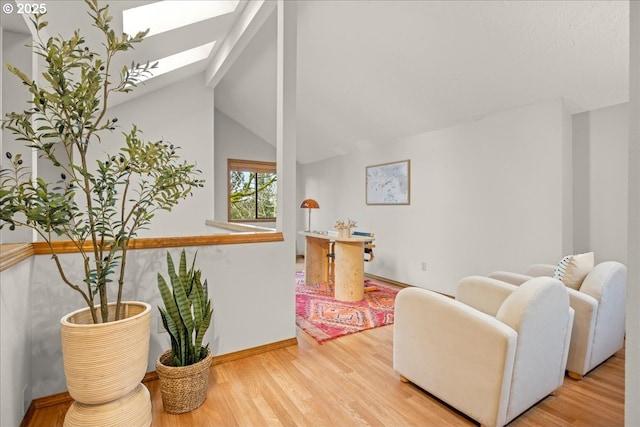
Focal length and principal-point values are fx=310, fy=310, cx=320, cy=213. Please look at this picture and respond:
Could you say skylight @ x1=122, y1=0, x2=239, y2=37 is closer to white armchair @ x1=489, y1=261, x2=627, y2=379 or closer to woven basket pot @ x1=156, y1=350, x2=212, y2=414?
woven basket pot @ x1=156, y1=350, x2=212, y2=414

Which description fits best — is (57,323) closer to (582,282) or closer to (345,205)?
(582,282)

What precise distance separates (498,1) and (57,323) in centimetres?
352

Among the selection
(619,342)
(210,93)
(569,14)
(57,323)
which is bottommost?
(619,342)

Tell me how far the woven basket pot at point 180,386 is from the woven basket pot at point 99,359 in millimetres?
223

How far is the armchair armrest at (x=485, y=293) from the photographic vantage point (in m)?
1.97

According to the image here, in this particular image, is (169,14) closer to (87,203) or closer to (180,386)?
(87,203)

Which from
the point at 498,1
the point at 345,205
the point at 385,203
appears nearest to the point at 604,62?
the point at 498,1

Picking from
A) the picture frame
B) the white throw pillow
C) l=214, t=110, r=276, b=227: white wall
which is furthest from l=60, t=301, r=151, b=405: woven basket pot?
l=214, t=110, r=276, b=227: white wall

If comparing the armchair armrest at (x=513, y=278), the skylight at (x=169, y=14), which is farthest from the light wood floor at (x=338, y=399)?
the skylight at (x=169, y=14)

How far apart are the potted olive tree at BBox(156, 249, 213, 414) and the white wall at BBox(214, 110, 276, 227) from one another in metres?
4.50

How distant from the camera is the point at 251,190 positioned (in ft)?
21.2

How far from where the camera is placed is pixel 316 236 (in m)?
4.26

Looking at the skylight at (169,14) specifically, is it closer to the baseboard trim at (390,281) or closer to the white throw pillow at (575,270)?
the white throw pillow at (575,270)

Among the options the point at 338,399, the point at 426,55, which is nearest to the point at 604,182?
the point at 426,55
